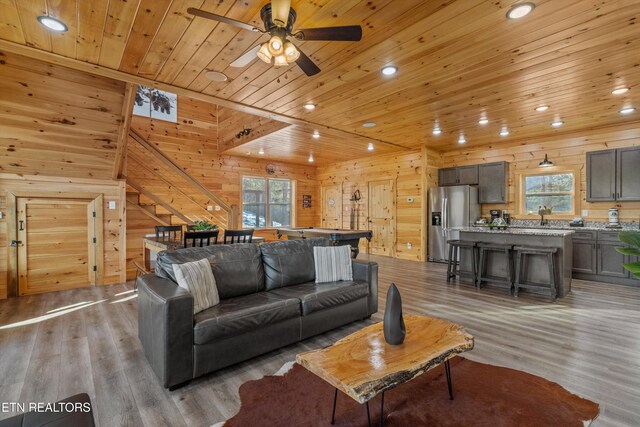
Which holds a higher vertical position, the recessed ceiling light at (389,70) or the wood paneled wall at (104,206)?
the recessed ceiling light at (389,70)

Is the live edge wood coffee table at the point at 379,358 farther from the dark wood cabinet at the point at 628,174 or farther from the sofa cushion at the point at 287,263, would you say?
the dark wood cabinet at the point at 628,174

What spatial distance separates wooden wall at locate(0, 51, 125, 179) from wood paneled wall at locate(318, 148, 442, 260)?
602 cm

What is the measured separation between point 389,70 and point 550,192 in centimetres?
499

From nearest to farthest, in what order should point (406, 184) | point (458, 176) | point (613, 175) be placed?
point (613, 175) → point (458, 176) → point (406, 184)

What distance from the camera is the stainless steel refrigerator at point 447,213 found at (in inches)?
267

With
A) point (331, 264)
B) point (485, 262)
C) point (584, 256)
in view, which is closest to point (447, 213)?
point (485, 262)

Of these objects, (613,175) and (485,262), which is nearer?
(485,262)

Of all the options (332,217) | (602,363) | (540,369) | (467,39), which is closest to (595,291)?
(602,363)

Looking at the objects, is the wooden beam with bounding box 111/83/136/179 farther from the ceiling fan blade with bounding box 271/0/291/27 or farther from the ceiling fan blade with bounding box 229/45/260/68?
the ceiling fan blade with bounding box 271/0/291/27

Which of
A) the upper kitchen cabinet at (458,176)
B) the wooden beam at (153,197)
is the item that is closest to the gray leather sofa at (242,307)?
the wooden beam at (153,197)

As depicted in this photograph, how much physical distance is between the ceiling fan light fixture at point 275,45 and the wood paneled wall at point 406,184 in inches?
225

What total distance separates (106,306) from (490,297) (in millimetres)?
5215

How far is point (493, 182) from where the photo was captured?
6.75 m

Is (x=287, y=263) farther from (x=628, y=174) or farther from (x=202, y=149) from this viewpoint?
(x=628, y=174)
